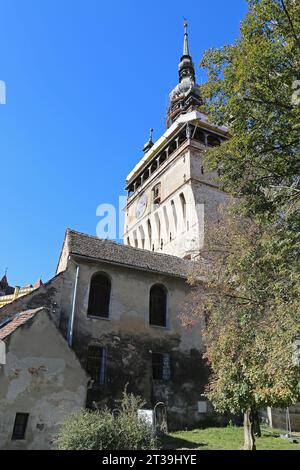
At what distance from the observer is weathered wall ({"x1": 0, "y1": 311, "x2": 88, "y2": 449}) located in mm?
10586

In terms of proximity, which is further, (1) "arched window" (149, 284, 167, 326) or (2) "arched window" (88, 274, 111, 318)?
(1) "arched window" (149, 284, 167, 326)

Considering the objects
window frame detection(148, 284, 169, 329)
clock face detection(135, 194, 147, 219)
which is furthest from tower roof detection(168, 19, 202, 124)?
window frame detection(148, 284, 169, 329)

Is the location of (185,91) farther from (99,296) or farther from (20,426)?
(20,426)

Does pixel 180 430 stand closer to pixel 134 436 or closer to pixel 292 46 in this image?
pixel 134 436

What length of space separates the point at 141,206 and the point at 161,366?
29801 mm

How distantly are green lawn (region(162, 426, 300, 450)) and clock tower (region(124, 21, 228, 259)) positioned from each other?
1479cm

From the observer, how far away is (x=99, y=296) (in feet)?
62.4

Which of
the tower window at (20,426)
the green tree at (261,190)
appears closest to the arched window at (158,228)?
the green tree at (261,190)

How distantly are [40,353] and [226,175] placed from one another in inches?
342

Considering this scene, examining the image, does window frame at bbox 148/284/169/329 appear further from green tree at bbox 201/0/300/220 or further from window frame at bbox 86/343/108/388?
green tree at bbox 201/0/300/220

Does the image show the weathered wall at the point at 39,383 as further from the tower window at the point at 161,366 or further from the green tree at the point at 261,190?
the tower window at the point at 161,366

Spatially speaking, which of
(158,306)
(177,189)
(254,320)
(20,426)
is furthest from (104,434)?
(177,189)

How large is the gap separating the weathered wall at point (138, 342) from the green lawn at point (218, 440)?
158 cm

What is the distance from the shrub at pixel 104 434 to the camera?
25.4 ft
